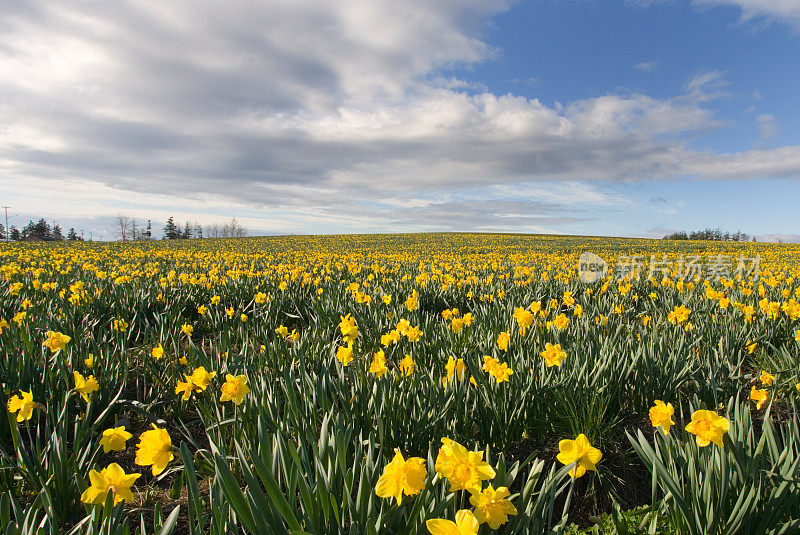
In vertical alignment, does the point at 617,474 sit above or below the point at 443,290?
below

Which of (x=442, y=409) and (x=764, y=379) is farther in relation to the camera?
(x=764, y=379)

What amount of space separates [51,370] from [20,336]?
0.70 metres

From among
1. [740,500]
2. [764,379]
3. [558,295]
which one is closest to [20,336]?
[740,500]

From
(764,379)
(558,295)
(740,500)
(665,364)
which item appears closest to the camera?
(740,500)

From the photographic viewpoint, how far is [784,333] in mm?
4242

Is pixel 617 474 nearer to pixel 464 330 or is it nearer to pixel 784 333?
pixel 464 330

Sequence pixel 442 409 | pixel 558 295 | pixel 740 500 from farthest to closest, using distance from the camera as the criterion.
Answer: pixel 558 295
pixel 442 409
pixel 740 500

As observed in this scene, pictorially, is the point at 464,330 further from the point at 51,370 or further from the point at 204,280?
the point at 204,280

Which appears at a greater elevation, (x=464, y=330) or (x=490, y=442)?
(x=464, y=330)

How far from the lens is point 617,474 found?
92.5 inches

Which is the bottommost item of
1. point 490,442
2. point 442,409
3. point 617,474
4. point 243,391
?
point 617,474

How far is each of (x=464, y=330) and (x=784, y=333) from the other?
323cm

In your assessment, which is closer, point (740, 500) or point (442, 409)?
point (740, 500)

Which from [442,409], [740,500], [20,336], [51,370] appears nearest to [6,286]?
[20,336]
